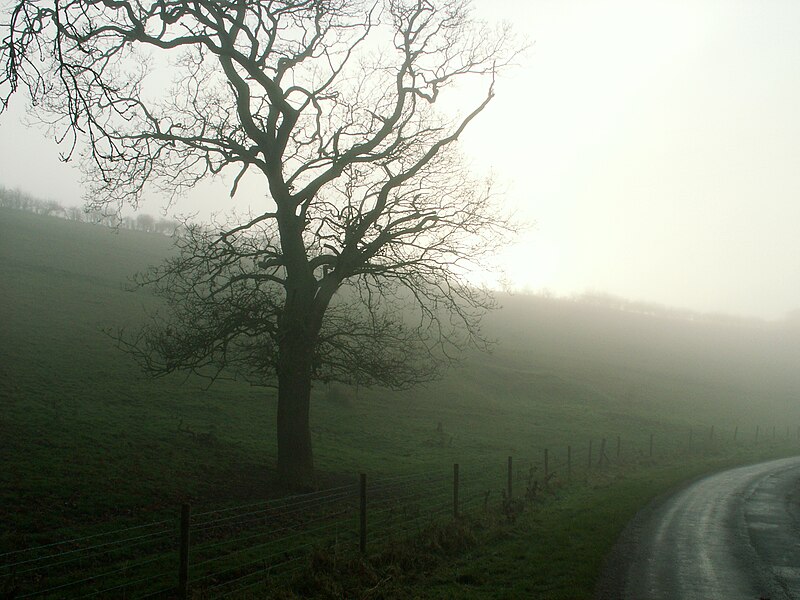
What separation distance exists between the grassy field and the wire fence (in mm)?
1050

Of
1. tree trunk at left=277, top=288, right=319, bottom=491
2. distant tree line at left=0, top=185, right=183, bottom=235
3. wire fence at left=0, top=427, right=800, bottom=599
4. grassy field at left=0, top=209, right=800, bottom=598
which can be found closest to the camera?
wire fence at left=0, top=427, right=800, bottom=599

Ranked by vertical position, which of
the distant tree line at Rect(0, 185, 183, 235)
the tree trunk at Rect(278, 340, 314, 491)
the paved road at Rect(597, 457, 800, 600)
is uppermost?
the distant tree line at Rect(0, 185, 183, 235)

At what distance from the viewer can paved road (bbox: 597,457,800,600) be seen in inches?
349

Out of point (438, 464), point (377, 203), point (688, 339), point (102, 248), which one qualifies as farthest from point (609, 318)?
point (377, 203)

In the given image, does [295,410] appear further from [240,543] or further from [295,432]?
[240,543]

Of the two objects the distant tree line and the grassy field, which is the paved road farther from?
the distant tree line

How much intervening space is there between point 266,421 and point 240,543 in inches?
653

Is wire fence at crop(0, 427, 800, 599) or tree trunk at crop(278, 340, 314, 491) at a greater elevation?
tree trunk at crop(278, 340, 314, 491)

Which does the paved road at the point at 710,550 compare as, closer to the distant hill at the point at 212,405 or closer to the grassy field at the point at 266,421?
the grassy field at the point at 266,421

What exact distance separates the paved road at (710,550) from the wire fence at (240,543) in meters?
3.05

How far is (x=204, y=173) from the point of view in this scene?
52.3ft

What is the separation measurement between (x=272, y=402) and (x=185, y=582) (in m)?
23.8

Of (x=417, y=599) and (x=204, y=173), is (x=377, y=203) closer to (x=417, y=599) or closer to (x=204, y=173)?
(x=204, y=173)

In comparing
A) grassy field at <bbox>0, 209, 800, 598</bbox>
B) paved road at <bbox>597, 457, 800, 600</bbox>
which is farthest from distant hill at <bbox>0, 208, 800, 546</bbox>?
paved road at <bbox>597, 457, 800, 600</bbox>
